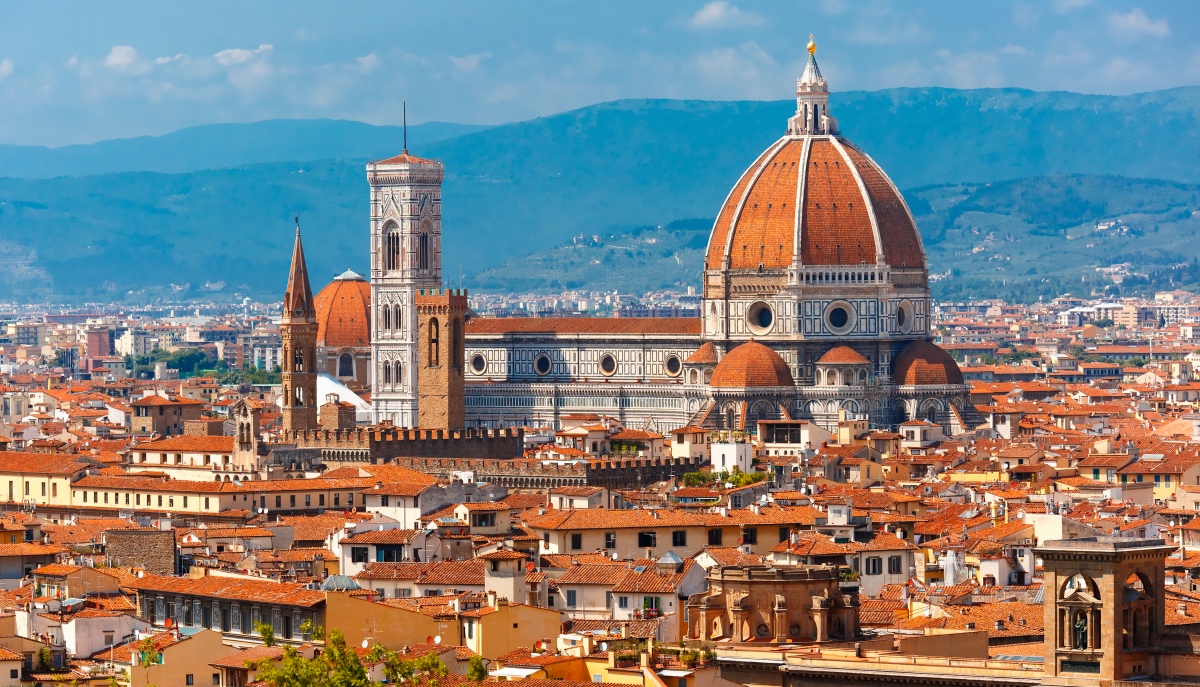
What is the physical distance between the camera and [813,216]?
126 m

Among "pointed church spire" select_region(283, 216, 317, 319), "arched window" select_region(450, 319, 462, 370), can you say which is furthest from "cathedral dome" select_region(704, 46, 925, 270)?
"pointed church spire" select_region(283, 216, 317, 319)

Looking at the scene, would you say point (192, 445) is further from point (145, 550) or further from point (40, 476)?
point (145, 550)

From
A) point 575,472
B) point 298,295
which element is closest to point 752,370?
point 298,295

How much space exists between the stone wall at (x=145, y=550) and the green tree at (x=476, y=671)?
15.8 metres

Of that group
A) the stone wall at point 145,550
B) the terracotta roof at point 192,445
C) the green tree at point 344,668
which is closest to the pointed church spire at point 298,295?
the terracotta roof at point 192,445

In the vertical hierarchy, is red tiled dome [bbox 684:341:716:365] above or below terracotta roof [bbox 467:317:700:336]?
below

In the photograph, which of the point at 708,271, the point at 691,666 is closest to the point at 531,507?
the point at 691,666

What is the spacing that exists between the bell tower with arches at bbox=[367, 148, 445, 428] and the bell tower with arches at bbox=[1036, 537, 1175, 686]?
97572 mm

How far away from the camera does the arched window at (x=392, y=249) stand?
442ft

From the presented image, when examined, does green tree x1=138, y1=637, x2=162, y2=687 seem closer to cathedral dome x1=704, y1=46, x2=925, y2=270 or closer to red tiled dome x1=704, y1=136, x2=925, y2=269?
cathedral dome x1=704, y1=46, x2=925, y2=270

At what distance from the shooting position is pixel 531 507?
2522 inches

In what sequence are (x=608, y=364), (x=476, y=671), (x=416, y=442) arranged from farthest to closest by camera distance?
(x=608, y=364), (x=416, y=442), (x=476, y=671)

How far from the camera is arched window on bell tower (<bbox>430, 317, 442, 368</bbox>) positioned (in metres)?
118

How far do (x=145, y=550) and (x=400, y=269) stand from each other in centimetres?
7879
